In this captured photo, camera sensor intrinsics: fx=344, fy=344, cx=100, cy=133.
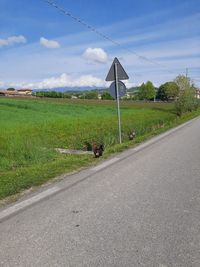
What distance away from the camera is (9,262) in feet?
11.0

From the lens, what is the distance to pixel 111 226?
4234mm

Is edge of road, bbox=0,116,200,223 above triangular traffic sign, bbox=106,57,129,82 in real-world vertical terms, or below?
below

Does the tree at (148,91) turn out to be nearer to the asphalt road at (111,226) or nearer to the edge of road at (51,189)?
the edge of road at (51,189)

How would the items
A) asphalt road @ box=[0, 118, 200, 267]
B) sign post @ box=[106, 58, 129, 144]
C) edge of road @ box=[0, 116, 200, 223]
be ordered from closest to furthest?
asphalt road @ box=[0, 118, 200, 267], edge of road @ box=[0, 116, 200, 223], sign post @ box=[106, 58, 129, 144]

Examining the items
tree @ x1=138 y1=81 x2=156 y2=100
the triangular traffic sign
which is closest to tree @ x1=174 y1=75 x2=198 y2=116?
the triangular traffic sign

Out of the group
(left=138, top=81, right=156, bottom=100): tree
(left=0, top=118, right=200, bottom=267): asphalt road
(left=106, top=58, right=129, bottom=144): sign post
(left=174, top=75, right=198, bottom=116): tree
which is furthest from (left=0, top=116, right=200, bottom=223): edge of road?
(left=138, top=81, right=156, bottom=100): tree

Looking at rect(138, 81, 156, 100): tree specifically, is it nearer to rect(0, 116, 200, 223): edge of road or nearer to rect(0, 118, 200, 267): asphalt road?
rect(0, 116, 200, 223): edge of road

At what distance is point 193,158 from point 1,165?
16.8 ft

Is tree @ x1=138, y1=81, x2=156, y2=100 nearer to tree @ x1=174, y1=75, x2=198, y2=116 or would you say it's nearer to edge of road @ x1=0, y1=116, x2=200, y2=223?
tree @ x1=174, y1=75, x2=198, y2=116

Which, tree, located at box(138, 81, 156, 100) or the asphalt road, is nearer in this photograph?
the asphalt road

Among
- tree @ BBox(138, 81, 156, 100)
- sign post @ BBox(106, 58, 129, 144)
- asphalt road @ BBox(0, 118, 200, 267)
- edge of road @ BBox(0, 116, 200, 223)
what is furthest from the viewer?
tree @ BBox(138, 81, 156, 100)

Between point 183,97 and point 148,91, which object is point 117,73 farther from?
point 148,91

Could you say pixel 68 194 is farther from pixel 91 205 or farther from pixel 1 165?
pixel 1 165

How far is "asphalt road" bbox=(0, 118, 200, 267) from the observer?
3422mm
